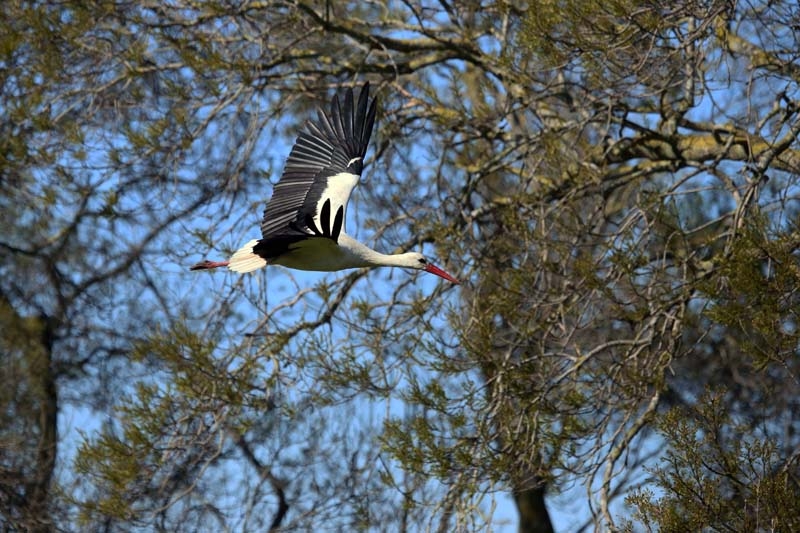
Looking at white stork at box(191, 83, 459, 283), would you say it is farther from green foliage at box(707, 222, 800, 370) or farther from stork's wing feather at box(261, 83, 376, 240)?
green foliage at box(707, 222, 800, 370)

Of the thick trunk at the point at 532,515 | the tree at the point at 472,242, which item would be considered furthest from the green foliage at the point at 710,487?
the thick trunk at the point at 532,515

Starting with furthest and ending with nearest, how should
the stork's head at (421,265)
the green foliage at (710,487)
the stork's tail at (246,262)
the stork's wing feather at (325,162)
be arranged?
the stork's head at (421,265), the stork's wing feather at (325,162), the stork's tail at (246,262), the green foliage at (710,487)

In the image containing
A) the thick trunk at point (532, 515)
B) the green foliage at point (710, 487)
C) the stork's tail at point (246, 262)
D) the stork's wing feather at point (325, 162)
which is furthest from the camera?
the thick trunk at point (532, 515)

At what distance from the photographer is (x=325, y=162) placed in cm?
760

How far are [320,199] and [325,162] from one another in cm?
42

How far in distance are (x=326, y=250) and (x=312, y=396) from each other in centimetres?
109

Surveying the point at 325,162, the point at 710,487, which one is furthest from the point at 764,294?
the point at 325,162

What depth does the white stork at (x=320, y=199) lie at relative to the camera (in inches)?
264

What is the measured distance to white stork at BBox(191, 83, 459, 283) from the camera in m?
6.70

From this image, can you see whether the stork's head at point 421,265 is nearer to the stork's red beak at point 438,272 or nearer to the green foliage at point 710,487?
the stork's red beak at point 438,272

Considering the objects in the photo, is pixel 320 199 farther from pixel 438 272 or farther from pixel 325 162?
pixel 438 272

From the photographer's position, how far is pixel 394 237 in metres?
8.49

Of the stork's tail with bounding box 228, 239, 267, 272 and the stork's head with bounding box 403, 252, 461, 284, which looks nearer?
the stork's tail with bounding box 228, 239, 267, 272

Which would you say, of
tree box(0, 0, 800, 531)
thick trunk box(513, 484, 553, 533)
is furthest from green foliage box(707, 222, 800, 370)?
thick trunk box(513, 484, 553, 533)
